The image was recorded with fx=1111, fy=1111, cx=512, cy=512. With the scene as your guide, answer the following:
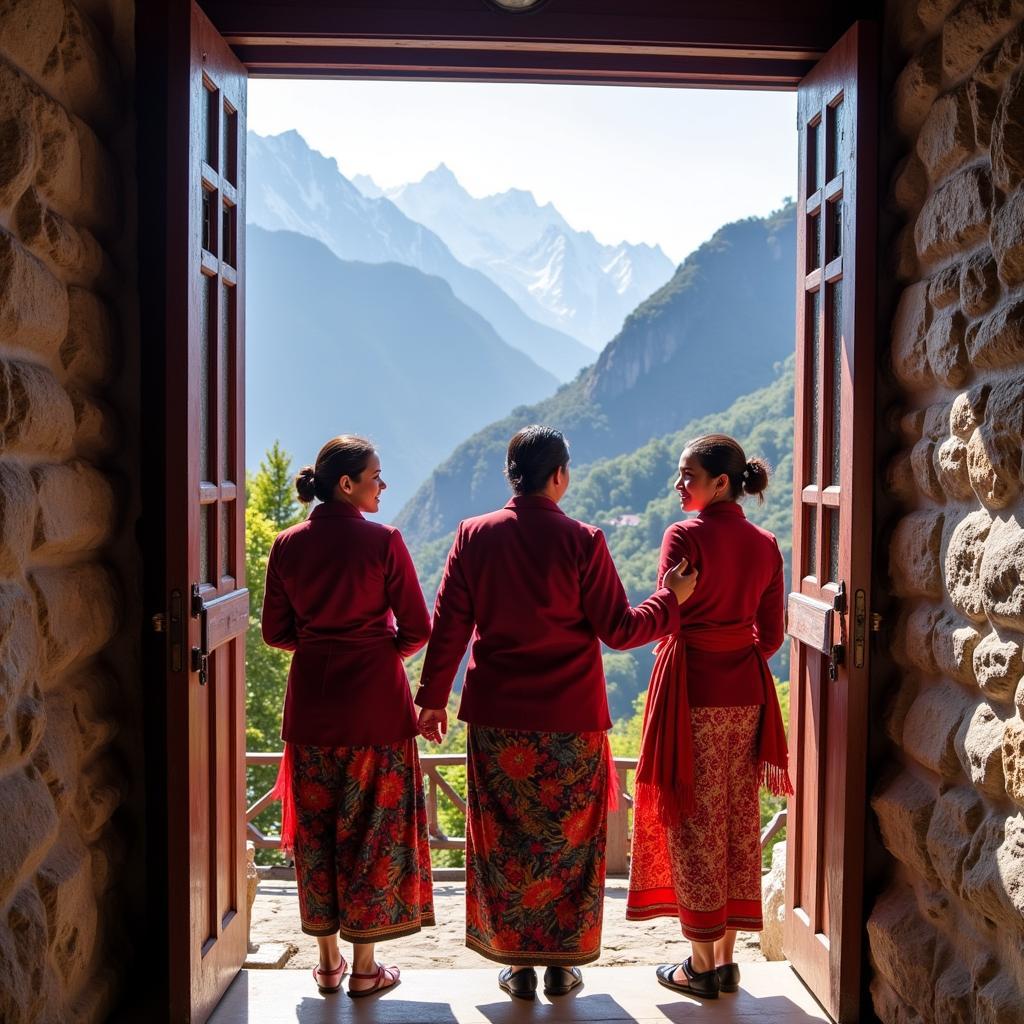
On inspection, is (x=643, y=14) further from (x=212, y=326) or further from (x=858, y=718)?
(x=858, y=718)

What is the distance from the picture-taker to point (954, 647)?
2.30 metres

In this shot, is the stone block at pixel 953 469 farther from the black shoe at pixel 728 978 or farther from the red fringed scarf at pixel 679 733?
the black shoe at pixel 728 978

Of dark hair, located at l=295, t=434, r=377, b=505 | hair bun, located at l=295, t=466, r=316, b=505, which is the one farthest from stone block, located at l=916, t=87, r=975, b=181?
hair bun, located at l=295, t=466, r=316, b=505

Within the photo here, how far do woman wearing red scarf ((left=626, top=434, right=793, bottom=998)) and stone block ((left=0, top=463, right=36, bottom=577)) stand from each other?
1.47 meters

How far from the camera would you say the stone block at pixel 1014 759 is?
1944 millimetres

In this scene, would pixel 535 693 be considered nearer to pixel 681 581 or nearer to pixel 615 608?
pixel 615 608

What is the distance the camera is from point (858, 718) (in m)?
2.66

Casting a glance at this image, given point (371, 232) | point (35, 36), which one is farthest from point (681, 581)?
point (371, 232)

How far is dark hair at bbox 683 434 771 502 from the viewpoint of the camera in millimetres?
2812

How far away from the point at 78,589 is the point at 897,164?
7.15ft

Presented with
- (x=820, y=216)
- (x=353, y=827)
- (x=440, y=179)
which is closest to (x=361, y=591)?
(x=353, y=827)

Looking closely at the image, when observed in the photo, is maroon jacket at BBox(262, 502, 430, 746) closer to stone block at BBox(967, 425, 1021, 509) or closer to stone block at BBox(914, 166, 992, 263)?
stone block at BBox(967, 425, 1021, 509)

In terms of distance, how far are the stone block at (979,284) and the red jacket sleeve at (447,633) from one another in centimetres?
126

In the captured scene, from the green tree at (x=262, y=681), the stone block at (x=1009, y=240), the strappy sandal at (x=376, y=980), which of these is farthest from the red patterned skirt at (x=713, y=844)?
the green tree at (x=262, y=681)
